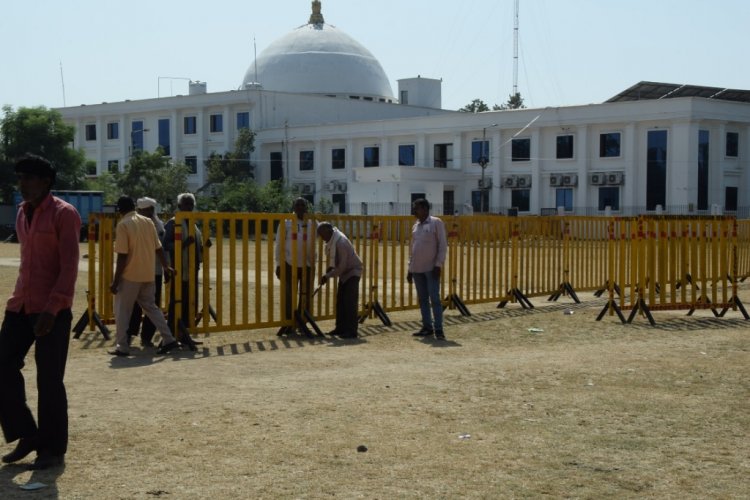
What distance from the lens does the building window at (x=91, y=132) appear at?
3051 inches

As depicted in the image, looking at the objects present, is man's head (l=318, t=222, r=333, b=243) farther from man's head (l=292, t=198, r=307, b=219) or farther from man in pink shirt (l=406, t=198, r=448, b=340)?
man in pink shirt (l=406, t=198, r=448, b=340)

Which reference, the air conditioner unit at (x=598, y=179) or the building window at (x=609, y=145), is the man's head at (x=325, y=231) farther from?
the building window at (x=609, y=145)

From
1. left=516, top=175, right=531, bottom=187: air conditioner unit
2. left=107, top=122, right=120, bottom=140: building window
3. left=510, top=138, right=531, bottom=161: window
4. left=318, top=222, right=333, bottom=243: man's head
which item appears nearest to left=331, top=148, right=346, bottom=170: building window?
left=510, top=138, right=531, bottom=161: window

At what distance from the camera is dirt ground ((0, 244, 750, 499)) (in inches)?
228

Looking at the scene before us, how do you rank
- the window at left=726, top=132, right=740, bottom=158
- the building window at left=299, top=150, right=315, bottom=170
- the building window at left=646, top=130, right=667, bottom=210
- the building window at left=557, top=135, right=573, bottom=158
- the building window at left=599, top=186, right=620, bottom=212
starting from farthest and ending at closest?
1. the building window at left=299, top=150, right=315, bottom=170
2. the building window at left=557, top=135, right=573, bottom=158
3. the building window at left=599, top=186, right=620, bottom=212
4. the window at left=726, top=132, right=740, bottom=158
5. the building window at left=646, top=130, right=667, bottom=210

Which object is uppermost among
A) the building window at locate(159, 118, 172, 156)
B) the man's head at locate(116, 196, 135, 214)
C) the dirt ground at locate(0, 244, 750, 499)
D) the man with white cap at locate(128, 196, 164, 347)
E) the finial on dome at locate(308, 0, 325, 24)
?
the finial on dome at locate(308, 0, 325, 24)

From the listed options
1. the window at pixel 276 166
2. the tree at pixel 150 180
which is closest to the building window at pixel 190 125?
the window at pixel 276 166

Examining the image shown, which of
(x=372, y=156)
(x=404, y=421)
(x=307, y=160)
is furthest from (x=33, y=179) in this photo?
(x=307, y=160)

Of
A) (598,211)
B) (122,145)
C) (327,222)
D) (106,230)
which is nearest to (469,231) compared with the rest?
(327,222)

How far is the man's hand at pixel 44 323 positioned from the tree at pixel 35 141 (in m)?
56.2

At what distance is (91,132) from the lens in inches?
3059

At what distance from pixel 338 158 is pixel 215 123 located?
1109cm

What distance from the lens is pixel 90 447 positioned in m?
6.61

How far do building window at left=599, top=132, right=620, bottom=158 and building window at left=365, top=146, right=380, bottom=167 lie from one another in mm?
14873
